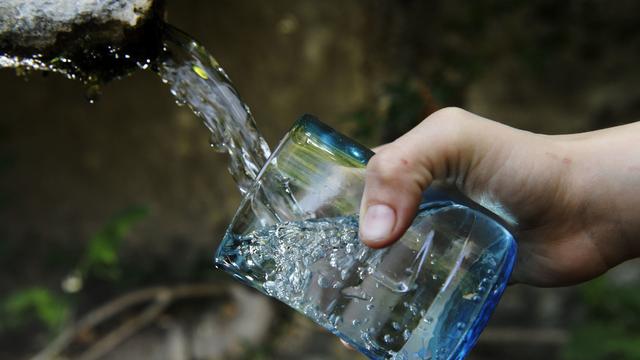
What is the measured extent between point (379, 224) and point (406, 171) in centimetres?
10

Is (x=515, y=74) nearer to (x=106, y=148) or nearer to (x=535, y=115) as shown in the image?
(x=535, y=115)

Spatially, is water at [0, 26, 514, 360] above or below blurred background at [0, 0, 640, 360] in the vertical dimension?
above

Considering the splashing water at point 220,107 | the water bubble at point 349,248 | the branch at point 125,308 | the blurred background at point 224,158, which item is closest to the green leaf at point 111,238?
the blurred background at point 224,158

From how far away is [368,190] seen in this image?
1.10 meters

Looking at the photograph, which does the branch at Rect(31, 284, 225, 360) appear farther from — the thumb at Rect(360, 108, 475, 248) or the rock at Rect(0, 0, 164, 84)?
the thumb at Rect(360, 108, 475, 248)

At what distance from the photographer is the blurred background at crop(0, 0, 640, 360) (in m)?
2.87

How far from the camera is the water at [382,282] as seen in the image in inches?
43.3

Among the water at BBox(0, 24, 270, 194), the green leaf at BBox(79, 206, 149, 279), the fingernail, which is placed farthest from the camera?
the green leaf at BBox(79, 206, 149, 279)

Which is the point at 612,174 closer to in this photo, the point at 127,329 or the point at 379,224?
the point at 379,224

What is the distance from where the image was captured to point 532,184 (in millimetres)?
1283

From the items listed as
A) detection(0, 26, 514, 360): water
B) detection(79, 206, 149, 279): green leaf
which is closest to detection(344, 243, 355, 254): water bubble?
detection(0, 26, 514, 360): water

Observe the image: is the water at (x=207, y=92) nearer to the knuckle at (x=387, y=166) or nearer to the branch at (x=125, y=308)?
the knuckle at (x=387, y=166)

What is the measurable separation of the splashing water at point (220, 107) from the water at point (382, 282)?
19cm

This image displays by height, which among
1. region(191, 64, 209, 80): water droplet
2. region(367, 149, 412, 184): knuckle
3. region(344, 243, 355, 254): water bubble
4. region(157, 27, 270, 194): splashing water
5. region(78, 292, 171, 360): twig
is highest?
region(367, 149, 412, 184): knuckle
